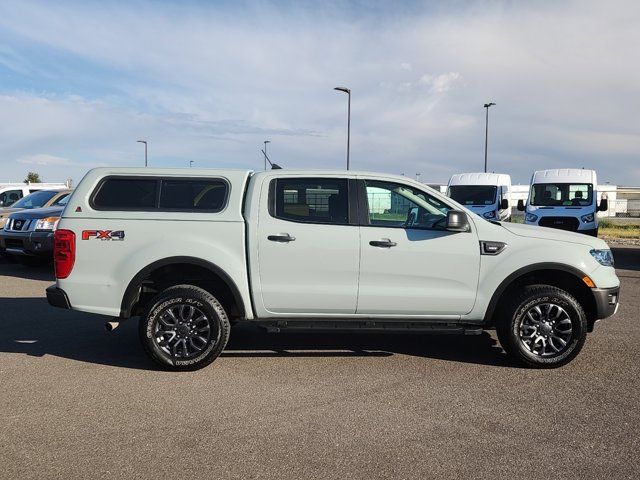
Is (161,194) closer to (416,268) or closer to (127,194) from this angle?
(127,194)

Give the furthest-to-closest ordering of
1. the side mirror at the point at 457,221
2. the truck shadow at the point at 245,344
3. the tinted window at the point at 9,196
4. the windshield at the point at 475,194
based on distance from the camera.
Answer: the windshield at the point at 475,194 < the tinted window at the point at 9,196 < the truck shadow at the point at 245,344 < the side mirror at the point at 457,221

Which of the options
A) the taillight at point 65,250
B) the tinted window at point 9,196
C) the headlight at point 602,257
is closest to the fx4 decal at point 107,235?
the taillight at point 65,250

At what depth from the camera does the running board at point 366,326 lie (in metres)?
5.26

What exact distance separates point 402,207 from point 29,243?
8.51m

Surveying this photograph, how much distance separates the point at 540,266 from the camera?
5.27 m

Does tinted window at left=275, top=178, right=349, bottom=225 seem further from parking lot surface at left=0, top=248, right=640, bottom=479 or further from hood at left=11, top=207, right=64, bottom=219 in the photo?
hood at left=11, top=207, right=64, bottom=219

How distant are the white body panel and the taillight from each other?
0.16 feet

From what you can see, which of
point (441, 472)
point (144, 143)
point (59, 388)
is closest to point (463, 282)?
point (441, 472)

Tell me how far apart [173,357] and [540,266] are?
3507 millimetres

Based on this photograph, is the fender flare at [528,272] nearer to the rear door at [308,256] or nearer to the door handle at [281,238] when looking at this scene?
the rear door at [308,256]

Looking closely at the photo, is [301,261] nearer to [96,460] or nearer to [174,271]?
[174,271]

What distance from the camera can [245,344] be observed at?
6238 mm

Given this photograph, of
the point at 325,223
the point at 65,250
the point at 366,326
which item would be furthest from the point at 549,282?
the point at 65,250

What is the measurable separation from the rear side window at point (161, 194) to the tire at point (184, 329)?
0.80 m
